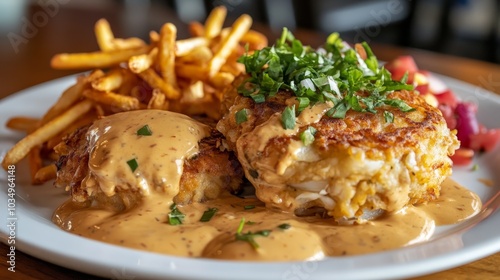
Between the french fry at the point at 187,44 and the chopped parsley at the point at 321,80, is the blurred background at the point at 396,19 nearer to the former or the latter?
the french fry at the point at 187,44

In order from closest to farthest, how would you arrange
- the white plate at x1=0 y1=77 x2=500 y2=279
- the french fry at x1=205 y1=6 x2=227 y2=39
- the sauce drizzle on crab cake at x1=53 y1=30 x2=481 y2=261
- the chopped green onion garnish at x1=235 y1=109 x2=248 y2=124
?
the white plate at x1=0 y1=77 x2=500 y2=279
the sauce drizzle on crab cake at x1=53 y1=30 x2=481 y2=261
the chopped green onion garnish at x1=235 y1=109 x2=248 y2=124
the french fry at x1=205 y1=6 x2=227 y2=39

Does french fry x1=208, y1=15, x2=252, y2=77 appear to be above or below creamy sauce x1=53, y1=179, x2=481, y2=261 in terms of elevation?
above

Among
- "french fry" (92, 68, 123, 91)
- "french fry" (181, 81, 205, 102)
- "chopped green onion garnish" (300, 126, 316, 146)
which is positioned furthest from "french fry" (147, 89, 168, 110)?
"chopped green onion garnish" (300, 126, 316, 146)

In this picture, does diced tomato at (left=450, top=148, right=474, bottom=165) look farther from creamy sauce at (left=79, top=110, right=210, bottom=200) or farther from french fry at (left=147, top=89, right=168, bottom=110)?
french fry at (left=147, top=89, right=168, bottom=110)

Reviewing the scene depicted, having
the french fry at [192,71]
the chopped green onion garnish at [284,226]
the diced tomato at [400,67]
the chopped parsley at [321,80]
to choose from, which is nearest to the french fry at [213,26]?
the french fry at [192,71]

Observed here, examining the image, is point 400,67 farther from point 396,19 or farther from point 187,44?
point 396,19

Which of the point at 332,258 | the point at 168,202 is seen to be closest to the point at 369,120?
the point at 332,258

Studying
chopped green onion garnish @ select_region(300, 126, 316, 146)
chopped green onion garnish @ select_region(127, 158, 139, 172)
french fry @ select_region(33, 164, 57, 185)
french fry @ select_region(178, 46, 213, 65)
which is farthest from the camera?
french fry @ select_region(178, 46, 213, 65)
